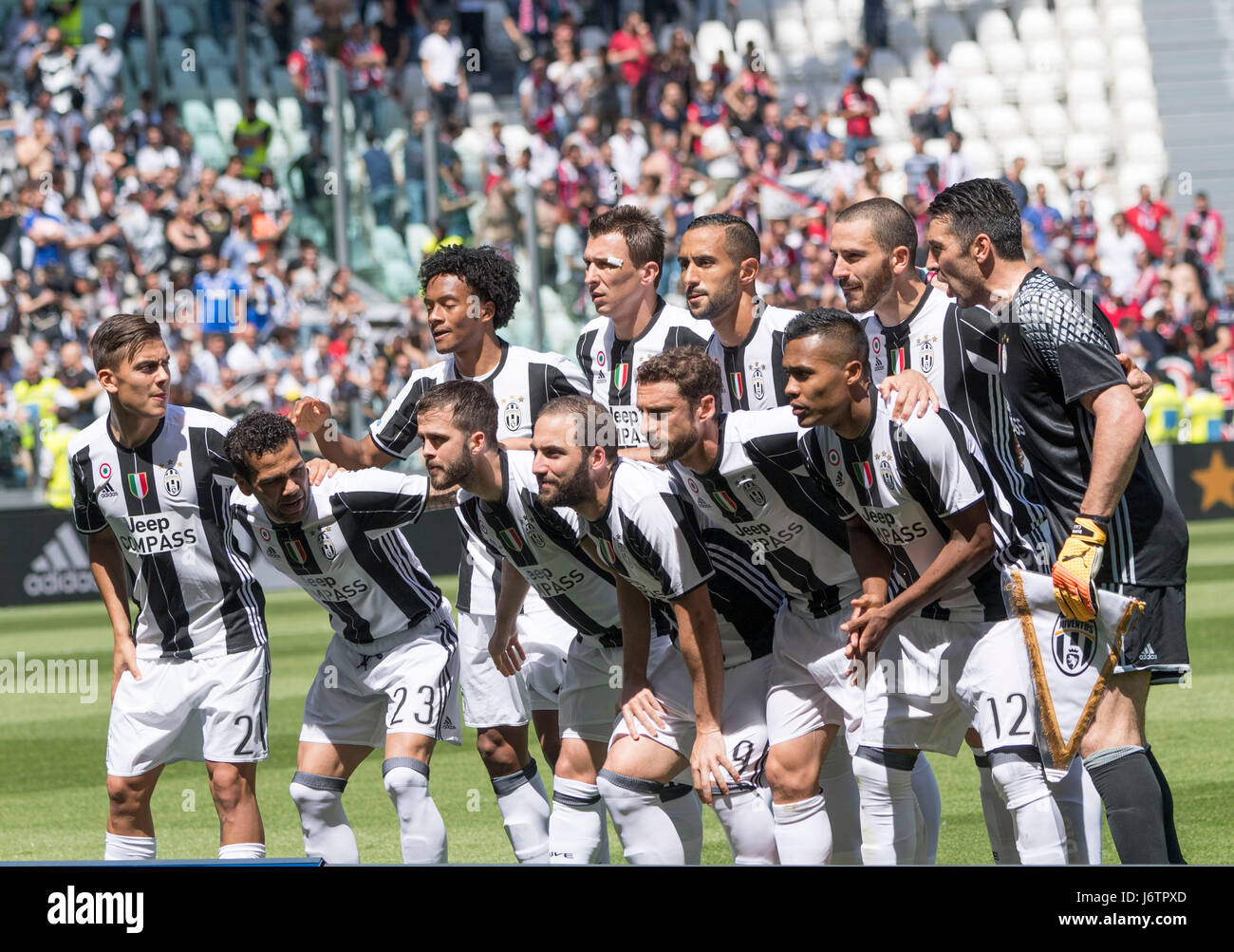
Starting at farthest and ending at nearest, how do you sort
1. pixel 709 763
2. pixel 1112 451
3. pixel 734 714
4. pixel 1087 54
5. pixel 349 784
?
pixel 1087 54 < pixel 349 784 < pixel 734 714 < pixel 709 763 < pixel 1112 451

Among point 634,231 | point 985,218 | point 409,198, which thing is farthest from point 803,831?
point 409,198

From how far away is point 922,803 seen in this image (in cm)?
583

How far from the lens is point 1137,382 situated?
5.14 m

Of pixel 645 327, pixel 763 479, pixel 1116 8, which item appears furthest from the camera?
pixel 1116 8

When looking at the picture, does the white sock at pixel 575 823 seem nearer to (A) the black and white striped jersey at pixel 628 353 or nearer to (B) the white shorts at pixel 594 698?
(B) the white shorts at pixel 594 698

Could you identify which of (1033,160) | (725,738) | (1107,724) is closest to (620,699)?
(725,738)

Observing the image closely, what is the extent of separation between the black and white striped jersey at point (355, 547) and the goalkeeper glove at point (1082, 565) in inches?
95.6

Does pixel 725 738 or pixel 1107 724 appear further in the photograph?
pixel 725 738

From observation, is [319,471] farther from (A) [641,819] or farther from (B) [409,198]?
(B) [409,198]

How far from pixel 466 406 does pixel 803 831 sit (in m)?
1.79

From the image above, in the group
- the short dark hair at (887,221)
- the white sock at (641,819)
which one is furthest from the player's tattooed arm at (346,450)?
the short dark hair at (887,221)

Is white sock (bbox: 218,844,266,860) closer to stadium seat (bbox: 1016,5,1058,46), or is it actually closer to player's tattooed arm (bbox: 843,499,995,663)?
player's tattooed arm (bbox: 843,499,995,663)
